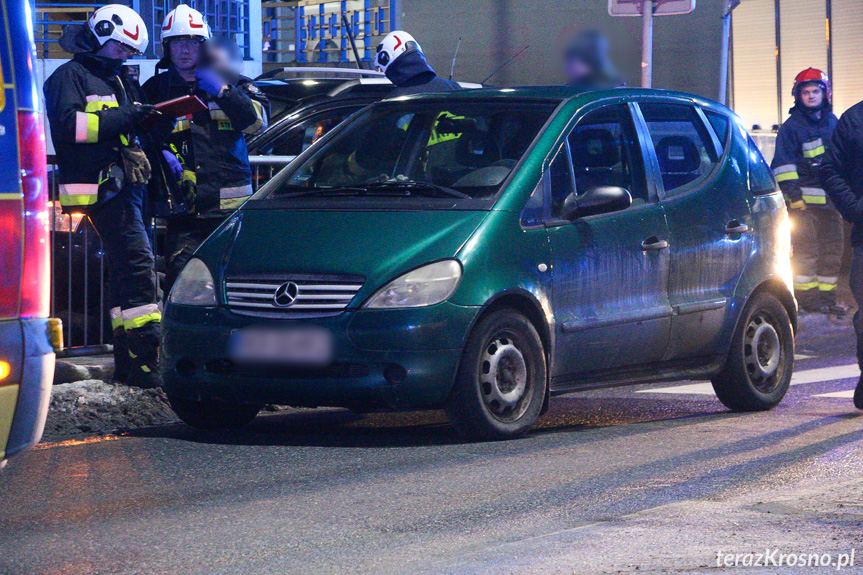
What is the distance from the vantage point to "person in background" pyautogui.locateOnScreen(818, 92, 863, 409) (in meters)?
8.05

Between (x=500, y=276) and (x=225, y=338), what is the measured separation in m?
1.24

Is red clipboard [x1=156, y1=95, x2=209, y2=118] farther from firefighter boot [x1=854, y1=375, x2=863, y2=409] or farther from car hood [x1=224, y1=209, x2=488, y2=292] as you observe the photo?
firefighter boot [x1=854, y1=375, x2=863, y2=409]

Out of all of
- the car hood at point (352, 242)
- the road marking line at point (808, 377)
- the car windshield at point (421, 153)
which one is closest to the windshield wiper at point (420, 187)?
the car windshield at point (421, 153)

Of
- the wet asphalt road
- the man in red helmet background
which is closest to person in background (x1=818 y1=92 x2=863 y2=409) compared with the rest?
the wet asphalt road

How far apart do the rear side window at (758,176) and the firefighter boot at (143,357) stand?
341 centimetres

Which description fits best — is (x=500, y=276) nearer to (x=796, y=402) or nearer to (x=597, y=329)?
(x=597, y=329)

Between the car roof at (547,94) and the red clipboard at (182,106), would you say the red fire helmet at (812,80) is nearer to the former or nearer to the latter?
the car roof at (547,94)

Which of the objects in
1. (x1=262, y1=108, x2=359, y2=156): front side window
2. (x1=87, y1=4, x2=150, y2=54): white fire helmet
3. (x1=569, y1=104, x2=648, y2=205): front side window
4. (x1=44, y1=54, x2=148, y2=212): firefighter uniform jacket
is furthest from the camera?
(x1=262, y1=108, x2=359, y2=156): front side window

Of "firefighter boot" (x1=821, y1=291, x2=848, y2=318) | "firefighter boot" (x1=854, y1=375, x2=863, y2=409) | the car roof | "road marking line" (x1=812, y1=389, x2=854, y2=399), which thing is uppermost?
the car roof

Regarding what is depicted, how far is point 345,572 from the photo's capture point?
14.1 ft

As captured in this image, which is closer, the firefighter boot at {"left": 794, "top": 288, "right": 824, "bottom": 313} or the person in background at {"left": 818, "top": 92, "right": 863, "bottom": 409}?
the person in background at {"left": 818, "top": 92, "right": 863, "bottom": 409}

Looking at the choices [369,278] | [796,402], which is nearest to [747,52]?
[796,402]

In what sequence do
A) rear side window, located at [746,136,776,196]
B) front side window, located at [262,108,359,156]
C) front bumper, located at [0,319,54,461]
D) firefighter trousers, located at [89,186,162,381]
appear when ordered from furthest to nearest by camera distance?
front side window, located at [262,108,359,156]
rear side window, located at [746,136,776,196]
firefighter trousers, located at [89,186,162,381]
front bumper, located at [0,319,54,461]

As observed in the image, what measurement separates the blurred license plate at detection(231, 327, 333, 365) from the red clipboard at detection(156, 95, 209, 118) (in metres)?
2.01
